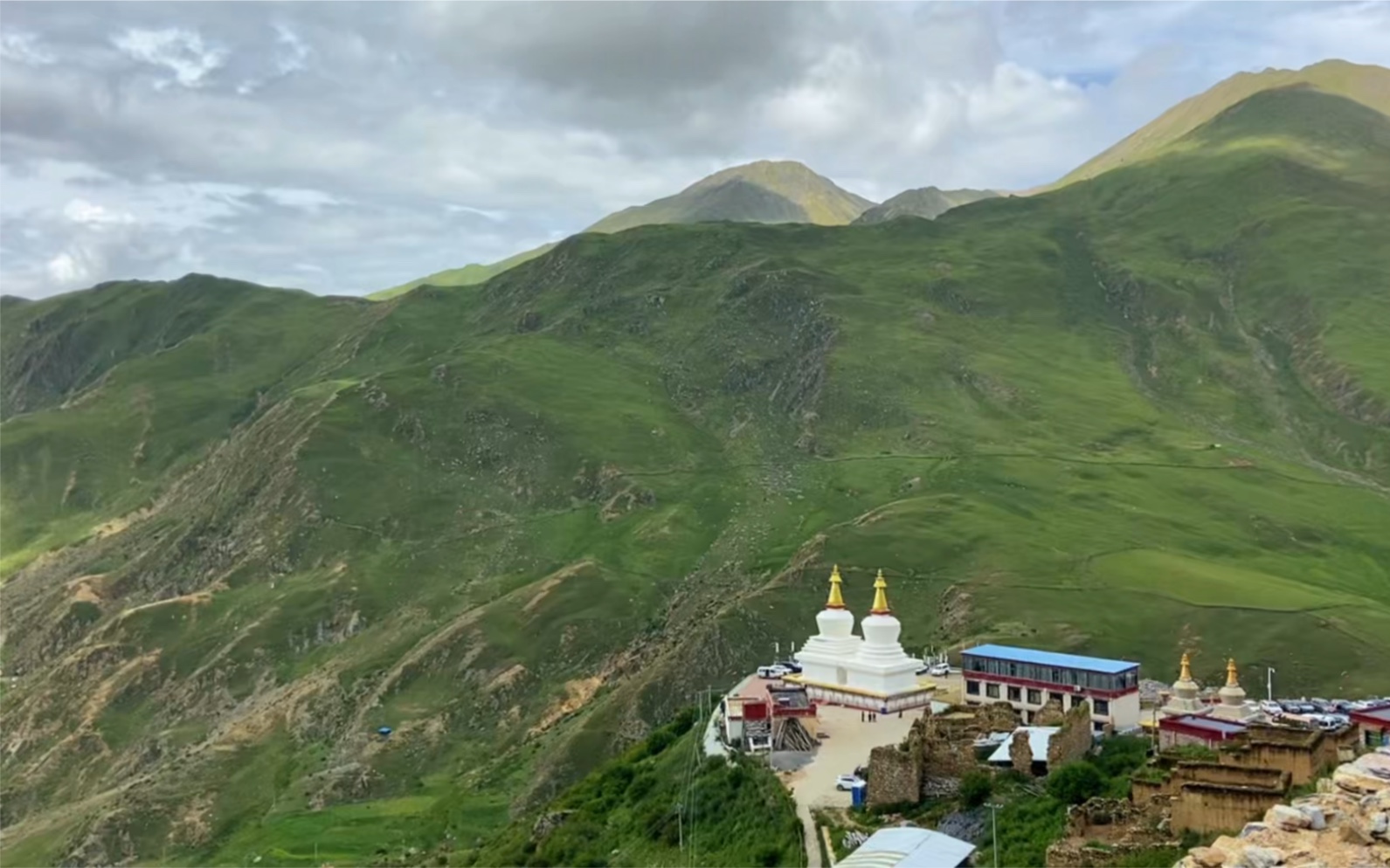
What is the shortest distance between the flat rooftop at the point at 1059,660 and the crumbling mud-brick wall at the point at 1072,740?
8.54m

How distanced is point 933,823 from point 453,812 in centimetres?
5875

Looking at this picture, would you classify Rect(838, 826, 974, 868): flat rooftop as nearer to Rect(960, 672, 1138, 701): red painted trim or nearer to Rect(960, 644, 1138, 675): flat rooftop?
Rect(960, 672, 1138, 701): red painted trim

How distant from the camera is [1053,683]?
60.4 metres

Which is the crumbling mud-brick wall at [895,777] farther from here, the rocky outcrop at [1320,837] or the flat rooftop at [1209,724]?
the rocky outcrop at [1320,837]

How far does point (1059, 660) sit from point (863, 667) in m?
11.2

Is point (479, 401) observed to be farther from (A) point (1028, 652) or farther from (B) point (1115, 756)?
(B) point (1115, 756)

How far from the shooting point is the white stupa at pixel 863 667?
67.3 meters

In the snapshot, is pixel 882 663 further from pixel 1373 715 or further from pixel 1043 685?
pixel 1373 715

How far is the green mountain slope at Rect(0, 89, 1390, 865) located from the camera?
10119cm

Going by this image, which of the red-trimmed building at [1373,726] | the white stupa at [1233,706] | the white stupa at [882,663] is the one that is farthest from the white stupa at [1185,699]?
the white stupa at [882,663]

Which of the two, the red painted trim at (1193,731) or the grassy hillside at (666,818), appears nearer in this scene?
the red painted trim at (1193,731)

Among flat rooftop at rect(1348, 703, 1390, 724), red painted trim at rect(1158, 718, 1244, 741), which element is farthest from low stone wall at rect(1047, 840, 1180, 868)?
flat rooftop at rect(1348, 703, 1390, 724)

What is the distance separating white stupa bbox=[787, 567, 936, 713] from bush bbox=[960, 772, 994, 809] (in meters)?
21.7

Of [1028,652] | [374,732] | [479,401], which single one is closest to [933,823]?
[1028,652]
